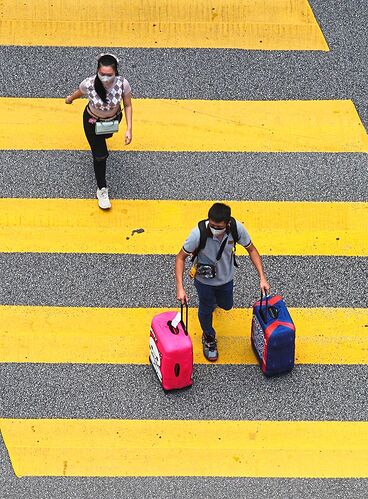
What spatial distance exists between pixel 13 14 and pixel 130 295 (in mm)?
4220

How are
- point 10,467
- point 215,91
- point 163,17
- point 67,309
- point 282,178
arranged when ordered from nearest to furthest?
point 10,467 → point 67,309 → point 282,178 → point 215,91 → point 163,17

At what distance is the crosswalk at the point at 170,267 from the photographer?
25.1 feet

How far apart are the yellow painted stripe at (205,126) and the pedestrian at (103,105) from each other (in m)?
0.94

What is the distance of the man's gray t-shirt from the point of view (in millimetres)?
7441

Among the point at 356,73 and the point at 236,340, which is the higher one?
the point at 356,73

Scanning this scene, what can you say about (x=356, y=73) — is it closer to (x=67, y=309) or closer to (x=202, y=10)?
(x=202, y=10)

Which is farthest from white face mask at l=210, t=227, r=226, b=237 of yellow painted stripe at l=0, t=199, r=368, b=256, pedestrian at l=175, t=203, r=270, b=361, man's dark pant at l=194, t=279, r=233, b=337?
yellow painted stripe at l=0, t=199, r=368, b=256

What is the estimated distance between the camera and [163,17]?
11203 millimetres

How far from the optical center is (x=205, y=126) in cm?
1010

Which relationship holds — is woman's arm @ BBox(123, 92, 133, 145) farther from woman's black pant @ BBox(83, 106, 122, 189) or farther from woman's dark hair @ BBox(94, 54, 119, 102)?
woman's dark hair @ BBox(94, 54, 119, 102)

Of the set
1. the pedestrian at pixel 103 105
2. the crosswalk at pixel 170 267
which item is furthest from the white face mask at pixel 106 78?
the crosswalk at pixel 170 267

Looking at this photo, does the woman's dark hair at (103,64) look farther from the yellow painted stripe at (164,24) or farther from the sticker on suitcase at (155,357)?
the yellow painted stripe at (164,24)

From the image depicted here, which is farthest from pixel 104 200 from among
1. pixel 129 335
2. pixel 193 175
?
pixel 129 335

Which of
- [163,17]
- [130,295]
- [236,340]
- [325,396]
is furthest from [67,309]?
[163,17]
